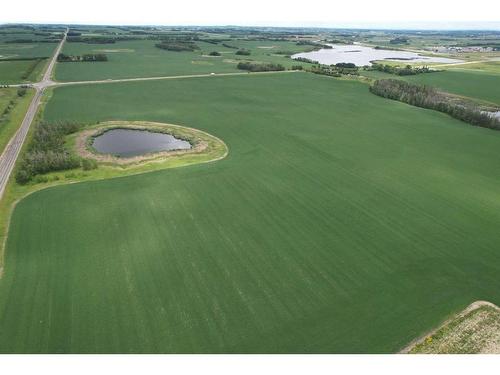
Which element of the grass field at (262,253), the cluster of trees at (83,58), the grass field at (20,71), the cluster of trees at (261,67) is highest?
the cluster of trees at (83,58)

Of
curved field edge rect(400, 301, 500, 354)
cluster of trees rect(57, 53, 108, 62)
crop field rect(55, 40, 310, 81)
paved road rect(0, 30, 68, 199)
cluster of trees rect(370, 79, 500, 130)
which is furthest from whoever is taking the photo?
cluster of trees rect(57, 53, 108, 62)

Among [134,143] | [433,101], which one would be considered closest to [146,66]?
[134,143]

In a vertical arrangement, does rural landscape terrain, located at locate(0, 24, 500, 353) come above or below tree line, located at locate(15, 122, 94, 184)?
below

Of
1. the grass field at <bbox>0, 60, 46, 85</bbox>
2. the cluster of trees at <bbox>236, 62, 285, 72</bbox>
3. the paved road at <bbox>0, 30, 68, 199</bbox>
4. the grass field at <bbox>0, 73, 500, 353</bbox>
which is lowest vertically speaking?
the grass field at <bbox>0, 73, 500, 353</bbox>

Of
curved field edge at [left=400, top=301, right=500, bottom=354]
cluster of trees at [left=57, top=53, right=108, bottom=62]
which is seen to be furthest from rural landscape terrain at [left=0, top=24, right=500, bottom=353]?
cluster of trees at [left=57, top=53, right=108, bottom=62]

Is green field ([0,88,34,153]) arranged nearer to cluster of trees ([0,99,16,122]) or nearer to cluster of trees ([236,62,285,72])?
cluster of trees ([0,99,16,122])

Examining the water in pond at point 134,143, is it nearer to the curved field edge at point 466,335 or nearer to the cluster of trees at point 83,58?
the curved field edge at point 466,335

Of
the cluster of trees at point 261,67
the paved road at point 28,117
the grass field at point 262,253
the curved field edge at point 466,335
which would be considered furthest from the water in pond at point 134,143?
the cluster of trees at point 261,67
